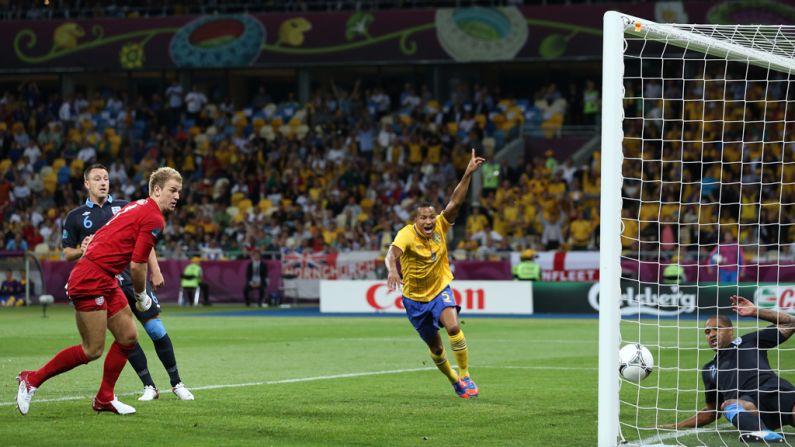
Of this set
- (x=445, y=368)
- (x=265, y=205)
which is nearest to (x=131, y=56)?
(x=265, y=205)

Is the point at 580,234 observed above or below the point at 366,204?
below

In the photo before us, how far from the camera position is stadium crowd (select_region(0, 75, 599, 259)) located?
33.8 metres

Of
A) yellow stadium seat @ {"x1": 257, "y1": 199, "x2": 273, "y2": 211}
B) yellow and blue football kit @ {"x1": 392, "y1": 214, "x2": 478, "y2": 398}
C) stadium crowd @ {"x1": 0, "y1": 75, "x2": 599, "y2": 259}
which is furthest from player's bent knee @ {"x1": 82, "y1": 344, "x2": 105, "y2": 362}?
yellow stadium seat @ {"x1": 257, "y1": 199, "x2": 273, "y2": 211}

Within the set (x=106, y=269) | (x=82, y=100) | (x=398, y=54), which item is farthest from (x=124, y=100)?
(x=106, y=269)

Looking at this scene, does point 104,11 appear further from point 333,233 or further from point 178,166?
point 333,233

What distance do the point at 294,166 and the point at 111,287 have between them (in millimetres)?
28825

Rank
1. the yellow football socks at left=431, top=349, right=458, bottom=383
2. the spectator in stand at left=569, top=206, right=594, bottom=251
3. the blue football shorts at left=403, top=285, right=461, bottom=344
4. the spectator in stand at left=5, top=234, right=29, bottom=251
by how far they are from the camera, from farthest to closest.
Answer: the spectator in stand at left=5, top=234, right=29, bottom=251
the spectator in stand at left=569, top=206, right=594, bottom=251
the blue football shorts at left=403, top=285, right=461, bottom=344
the yellow football socks at left=431, top=349, right=458, bottom=383

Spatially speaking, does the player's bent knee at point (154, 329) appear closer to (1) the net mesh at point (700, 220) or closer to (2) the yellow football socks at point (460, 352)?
(2) the yellow football socks at point (460, 352)

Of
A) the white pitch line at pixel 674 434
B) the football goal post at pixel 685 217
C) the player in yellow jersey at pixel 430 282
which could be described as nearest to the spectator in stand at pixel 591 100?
the football goal post at pixel 685 217

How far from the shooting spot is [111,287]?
998cm

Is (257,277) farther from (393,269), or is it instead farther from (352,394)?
(393,269)

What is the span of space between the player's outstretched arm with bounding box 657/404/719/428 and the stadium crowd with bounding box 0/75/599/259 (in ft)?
70.6

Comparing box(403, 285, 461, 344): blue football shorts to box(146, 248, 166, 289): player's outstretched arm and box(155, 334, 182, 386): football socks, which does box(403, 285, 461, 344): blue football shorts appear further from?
box(146, 248, 166, 289): player's outstretched arm

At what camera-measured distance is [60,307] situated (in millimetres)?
32375
